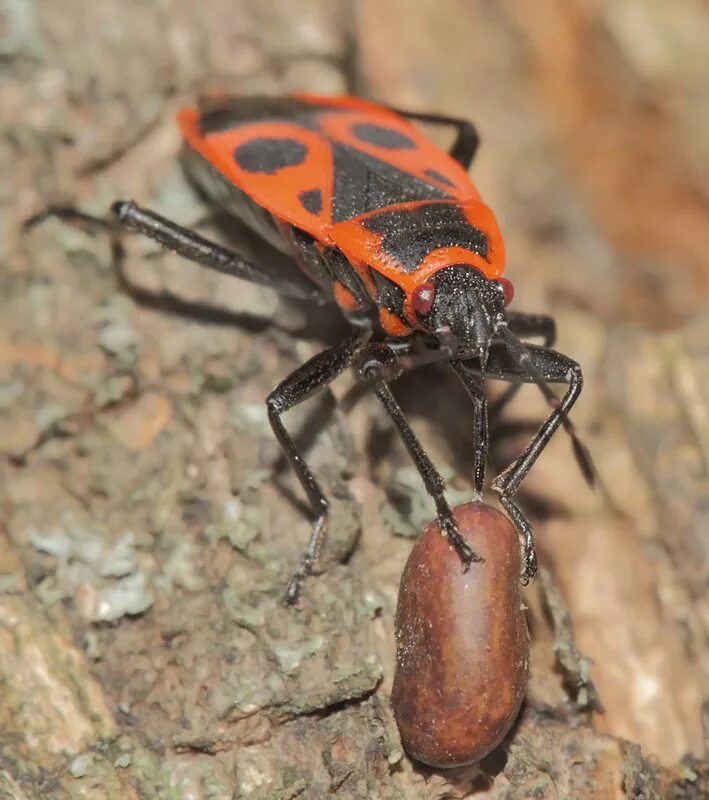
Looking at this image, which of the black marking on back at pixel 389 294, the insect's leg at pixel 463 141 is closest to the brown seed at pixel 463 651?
the black marking on back at pixel 389 294

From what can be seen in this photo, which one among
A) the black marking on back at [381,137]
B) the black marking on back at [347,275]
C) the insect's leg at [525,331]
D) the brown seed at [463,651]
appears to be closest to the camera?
the brown seed at [463,651]

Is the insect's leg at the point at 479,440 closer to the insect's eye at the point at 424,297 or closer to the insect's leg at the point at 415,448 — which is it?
the insect's leg at the point at 415,448

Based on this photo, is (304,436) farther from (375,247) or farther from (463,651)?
(463,651)

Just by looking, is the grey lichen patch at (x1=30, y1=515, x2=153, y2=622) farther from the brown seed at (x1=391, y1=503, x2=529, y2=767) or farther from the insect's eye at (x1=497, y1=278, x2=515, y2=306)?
the insect's eye at (x1=497, y1=278, x2=515, y2=306)

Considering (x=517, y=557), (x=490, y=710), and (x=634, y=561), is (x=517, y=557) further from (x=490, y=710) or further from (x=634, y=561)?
(x=634, y=561)


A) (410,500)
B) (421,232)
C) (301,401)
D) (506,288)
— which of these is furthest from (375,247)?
(410,500)
